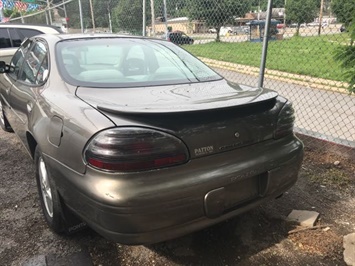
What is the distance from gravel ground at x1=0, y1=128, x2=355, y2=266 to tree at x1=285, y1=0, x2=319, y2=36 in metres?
3.04

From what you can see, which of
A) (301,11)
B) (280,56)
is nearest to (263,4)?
(301,11)

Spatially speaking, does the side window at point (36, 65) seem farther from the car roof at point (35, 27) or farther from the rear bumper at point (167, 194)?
the car roof at point (35, 27)

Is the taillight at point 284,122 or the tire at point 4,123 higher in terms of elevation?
the taillight at point 284,122

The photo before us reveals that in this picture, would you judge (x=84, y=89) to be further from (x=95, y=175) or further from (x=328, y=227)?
(x=328, y=227)

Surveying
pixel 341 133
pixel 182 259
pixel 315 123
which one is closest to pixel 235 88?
pixel 182 259

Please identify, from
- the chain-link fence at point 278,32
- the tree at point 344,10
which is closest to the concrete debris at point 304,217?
the chain-link fence at point 278,32

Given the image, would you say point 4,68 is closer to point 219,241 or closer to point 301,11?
point 219,241

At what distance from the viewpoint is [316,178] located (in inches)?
145

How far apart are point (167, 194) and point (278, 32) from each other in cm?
550

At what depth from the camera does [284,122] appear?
8.10ft

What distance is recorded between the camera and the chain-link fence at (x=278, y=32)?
4.50 metres

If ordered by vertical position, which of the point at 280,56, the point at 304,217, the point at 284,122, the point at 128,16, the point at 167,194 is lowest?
the point at 280,56

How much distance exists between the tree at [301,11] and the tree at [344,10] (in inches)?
49.0

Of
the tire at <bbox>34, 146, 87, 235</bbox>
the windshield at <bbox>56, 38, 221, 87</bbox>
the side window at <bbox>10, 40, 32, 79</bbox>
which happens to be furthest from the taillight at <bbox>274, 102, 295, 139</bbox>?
the side window at <bbox>10, 40, 32, 79</bbox>
